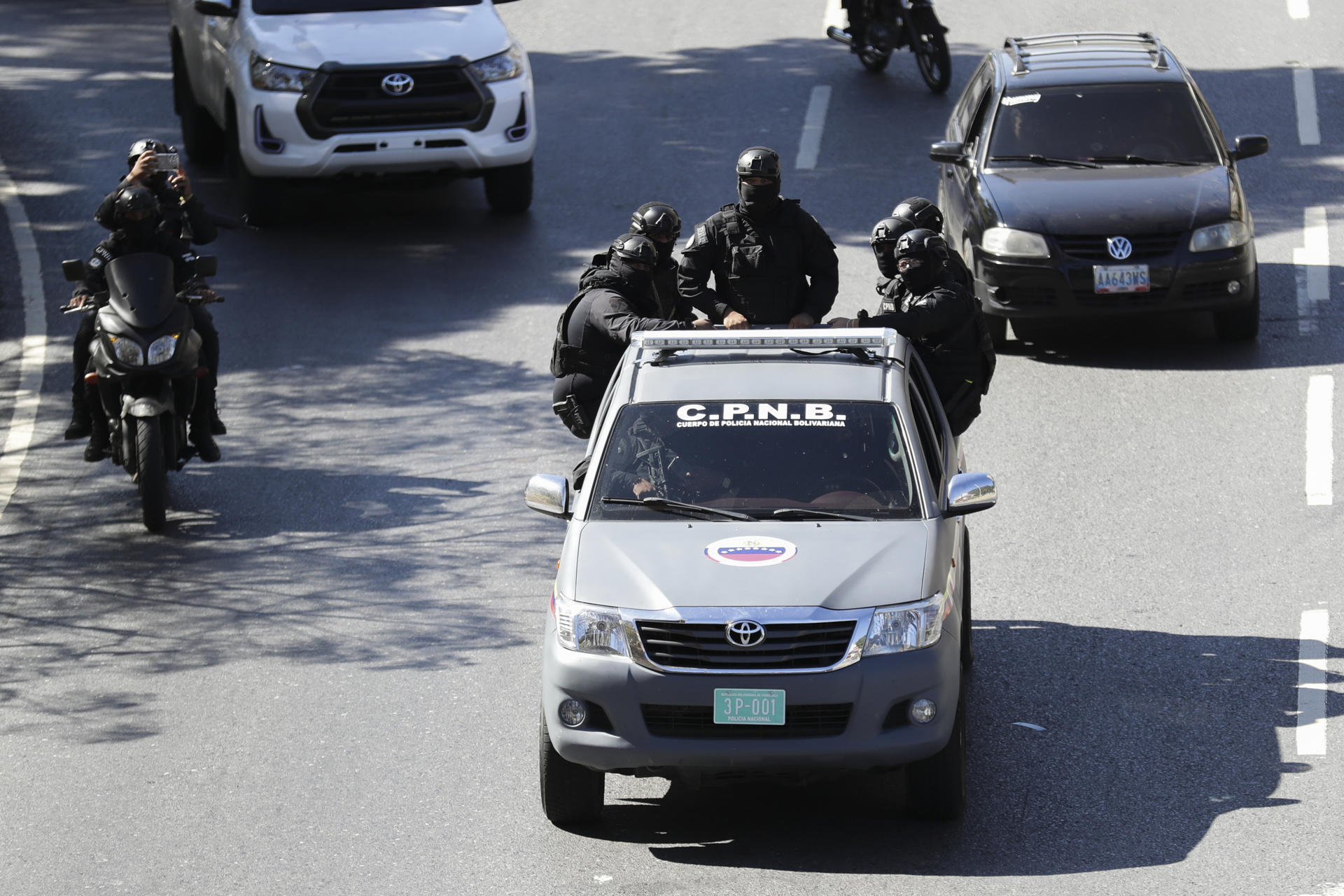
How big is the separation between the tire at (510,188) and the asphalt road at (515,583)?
157 millimetres

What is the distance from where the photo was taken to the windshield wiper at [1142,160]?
1429cm

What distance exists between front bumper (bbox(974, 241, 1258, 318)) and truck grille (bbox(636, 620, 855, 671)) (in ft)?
22.9

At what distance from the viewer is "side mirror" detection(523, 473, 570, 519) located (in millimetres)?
7988

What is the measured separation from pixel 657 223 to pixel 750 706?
3786 mm

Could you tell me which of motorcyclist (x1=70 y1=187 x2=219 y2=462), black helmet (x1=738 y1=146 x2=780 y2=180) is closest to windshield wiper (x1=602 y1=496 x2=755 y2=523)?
black helmet (x1=738 y1=146 x2=780 y2=180)

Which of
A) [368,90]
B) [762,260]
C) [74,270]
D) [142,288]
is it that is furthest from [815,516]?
[368,90]

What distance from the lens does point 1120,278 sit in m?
13.5

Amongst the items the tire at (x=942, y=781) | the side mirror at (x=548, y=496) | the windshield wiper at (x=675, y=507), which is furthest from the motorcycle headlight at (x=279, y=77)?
the tire at (x=942, y=781)

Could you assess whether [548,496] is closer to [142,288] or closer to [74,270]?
[142,288]

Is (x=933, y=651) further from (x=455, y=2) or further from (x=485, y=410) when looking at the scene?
(x=455, y=2)

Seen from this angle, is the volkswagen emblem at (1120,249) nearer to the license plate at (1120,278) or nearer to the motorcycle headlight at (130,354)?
the license plate at (1120,278)

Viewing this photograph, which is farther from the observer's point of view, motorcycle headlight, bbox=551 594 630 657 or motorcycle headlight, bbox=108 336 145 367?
motorcycle headlight, bbox=108 336 145 367

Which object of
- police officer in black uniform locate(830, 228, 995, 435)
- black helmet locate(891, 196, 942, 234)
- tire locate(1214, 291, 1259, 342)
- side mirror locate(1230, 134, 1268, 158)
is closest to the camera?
police officer in black uniform locate(830, 228, 995, 435)

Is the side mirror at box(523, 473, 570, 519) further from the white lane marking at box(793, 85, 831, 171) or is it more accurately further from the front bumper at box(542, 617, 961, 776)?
the white lane marking at box(793, 85, 831, 171)
